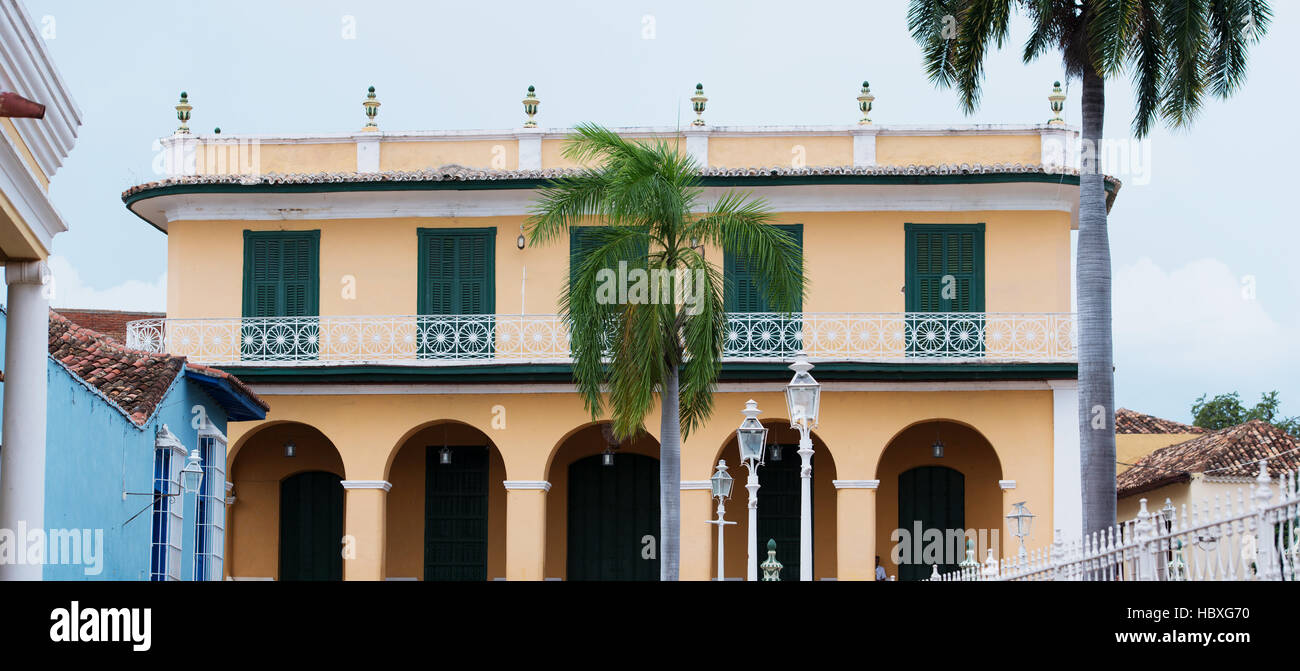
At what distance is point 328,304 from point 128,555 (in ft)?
30.3

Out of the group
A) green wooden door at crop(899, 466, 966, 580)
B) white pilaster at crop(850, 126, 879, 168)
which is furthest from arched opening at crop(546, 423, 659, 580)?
white pilaster at crop(850, 126, 879, 168)

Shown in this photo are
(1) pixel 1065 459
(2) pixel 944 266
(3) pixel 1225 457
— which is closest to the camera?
(1) pixel 1065 459

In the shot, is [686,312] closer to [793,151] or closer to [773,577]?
[773,577]

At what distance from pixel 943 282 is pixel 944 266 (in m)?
0.24

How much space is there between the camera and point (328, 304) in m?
25.1

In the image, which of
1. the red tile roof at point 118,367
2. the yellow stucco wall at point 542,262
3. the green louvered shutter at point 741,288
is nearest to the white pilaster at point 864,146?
the yellow stucco wall at point 542,262

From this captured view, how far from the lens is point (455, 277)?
82.1ft

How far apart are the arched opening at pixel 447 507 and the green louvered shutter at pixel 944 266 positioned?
21.3ft

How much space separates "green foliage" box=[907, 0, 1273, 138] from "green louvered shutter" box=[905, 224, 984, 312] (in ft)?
19.3

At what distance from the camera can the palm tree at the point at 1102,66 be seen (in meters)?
17.3

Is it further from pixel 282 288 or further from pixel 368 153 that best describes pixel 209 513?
pixel 368 153

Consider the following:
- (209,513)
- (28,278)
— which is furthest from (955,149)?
(28,278)
